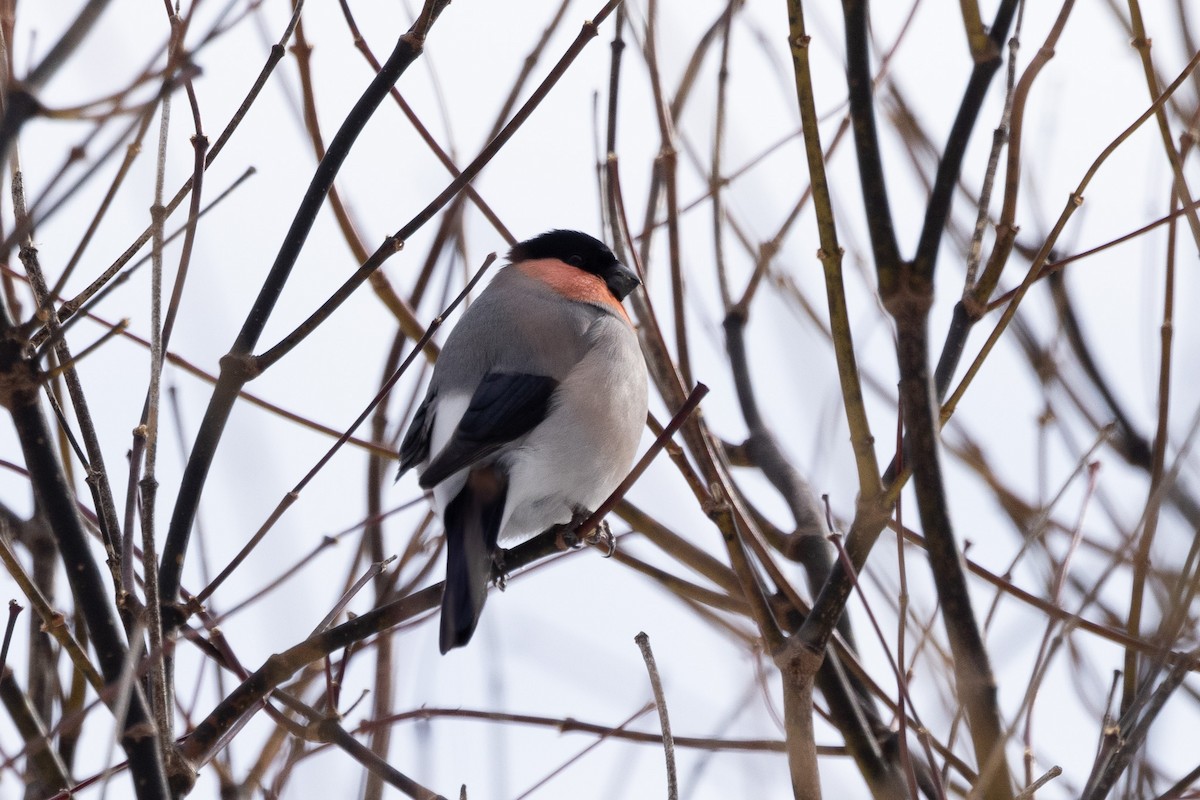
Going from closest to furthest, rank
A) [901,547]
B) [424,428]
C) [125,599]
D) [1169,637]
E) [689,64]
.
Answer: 1. [1169,637]
2. [901,547]
3. [125,599]
4. [689,64]
5. [424,428]

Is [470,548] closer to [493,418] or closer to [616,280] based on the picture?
[493,418]

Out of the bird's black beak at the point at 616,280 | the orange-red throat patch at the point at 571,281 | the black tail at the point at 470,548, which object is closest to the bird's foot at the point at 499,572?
the black tail at the point at 470,548

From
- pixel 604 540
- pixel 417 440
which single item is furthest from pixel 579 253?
pixel 604 540

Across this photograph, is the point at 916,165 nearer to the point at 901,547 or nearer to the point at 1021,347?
the point at 1021,347

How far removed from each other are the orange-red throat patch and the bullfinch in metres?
0.22

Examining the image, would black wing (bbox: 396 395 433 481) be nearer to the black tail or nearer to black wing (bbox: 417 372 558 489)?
black wing (bbox: 417 372 558 489)

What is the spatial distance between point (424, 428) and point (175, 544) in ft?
3.74

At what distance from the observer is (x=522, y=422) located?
2971 mm

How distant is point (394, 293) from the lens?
2641mm

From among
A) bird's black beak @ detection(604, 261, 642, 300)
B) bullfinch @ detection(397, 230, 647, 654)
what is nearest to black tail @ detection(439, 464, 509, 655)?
bullfinch @ detection(397, 230, 647, 654)

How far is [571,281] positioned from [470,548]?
59.3 inches

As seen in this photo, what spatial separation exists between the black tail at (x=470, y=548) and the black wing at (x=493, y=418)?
0.34 ft

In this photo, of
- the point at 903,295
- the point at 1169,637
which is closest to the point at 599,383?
the point at 903,295

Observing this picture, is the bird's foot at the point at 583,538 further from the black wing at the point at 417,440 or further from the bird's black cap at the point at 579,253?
the bird's black cap at the point at 579,253
